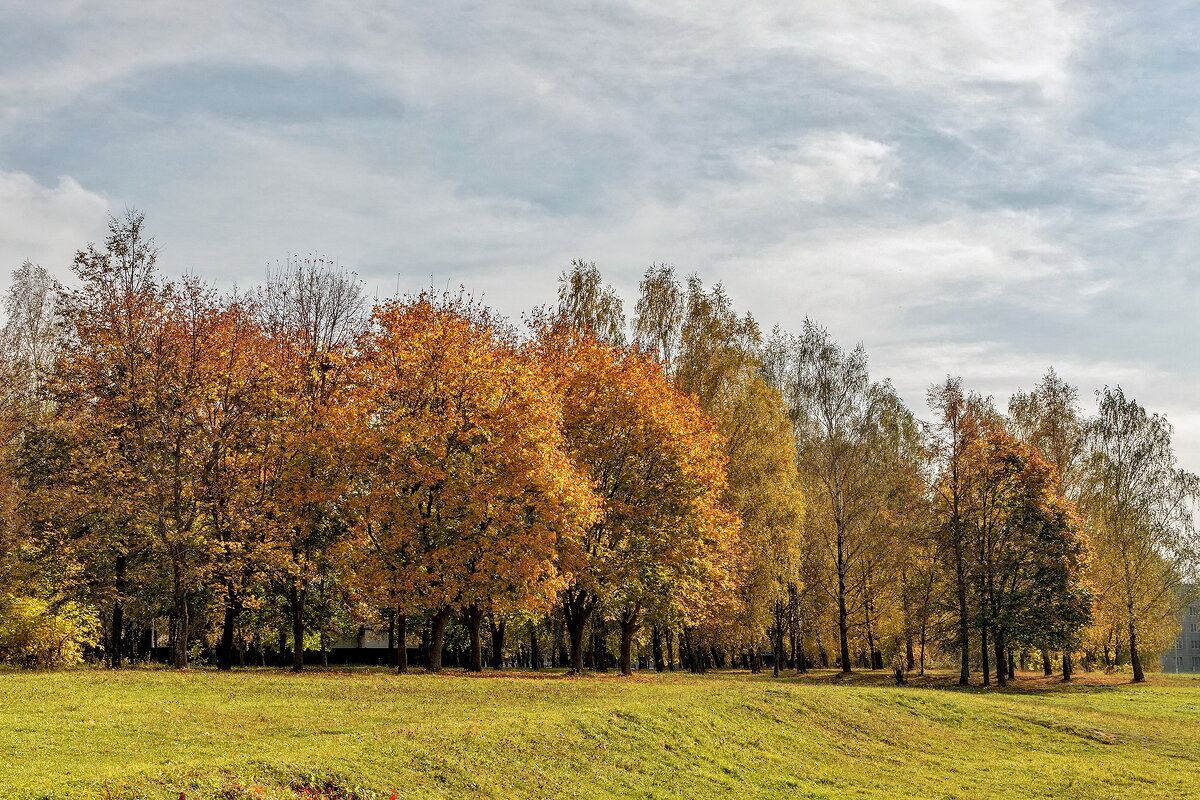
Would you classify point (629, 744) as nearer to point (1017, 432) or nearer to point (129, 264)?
point (129, 264)

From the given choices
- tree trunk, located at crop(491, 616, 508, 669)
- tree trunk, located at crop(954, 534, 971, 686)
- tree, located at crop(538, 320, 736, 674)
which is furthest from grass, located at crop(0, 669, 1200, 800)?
tree trunk, located at crop(491, 616, 508, 669)

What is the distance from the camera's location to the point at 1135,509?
65125mm

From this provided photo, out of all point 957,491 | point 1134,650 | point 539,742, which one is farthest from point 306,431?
point 1134,650

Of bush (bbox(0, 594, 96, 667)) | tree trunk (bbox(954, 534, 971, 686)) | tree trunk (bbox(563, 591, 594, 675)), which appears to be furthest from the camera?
tree trunk (bbox(954, 534, 971, 686))

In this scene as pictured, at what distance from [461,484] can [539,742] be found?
51.9ft

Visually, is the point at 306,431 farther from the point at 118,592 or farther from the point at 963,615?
the point at 963,615

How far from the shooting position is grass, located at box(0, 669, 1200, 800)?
16.1 m

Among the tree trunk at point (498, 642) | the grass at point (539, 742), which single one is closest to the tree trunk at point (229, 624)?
the grass at point (539, 742)

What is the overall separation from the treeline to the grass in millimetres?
6477

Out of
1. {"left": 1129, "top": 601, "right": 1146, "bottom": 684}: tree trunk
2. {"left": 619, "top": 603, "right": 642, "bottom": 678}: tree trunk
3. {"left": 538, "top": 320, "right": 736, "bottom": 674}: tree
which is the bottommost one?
{"left": 1129, "top": 601, "right": 1146, "bottom": 684}: tree trunk

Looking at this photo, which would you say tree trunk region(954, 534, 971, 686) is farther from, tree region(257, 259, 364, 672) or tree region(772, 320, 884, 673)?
tree region(257, 259, 364, 672)

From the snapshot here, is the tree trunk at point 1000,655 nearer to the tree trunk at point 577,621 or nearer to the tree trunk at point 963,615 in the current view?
the tree trunk at point 963,615

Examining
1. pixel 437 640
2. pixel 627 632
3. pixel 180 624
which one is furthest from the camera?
pixel 627 632

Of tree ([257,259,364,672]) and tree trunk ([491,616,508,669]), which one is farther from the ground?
tree ([257,259,364,672])
